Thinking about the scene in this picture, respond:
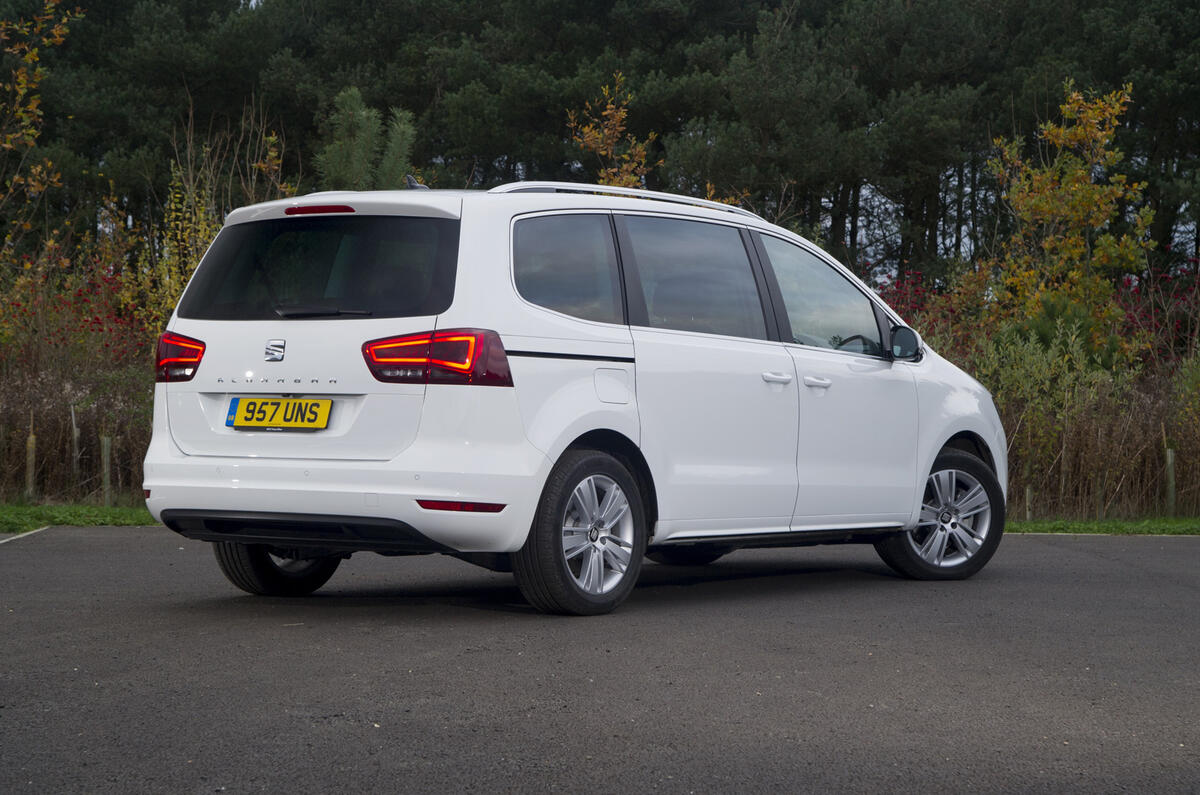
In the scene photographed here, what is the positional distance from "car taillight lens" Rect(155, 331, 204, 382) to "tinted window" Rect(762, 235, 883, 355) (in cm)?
316

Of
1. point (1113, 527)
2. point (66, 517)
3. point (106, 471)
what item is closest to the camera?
point (66, 517)

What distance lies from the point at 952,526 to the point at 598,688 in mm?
4437

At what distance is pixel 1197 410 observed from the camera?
15844 mm

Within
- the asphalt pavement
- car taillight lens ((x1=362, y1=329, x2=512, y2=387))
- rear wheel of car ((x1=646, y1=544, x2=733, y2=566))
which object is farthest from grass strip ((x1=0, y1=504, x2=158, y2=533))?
car taillight lens ((x1=362, y1=329, x2=512, y2=387))

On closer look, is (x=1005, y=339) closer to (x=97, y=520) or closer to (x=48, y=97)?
(x=97, y=520)

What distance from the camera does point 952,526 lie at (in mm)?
9430

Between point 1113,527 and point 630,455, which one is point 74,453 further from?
point 1113,527

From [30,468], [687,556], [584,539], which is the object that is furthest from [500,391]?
[30,468]

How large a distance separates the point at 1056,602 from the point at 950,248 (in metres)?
34.2

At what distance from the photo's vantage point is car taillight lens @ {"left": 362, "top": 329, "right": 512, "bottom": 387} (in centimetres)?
666

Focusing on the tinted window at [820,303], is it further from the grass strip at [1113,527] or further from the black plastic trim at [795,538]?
the grass strip at [1113,527]

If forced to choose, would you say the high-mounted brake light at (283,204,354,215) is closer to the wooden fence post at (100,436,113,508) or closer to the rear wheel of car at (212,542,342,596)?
the rear wheel of car at (212,542,342,596)

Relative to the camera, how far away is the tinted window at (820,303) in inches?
336

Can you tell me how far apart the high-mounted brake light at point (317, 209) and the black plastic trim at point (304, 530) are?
4.75 ft
